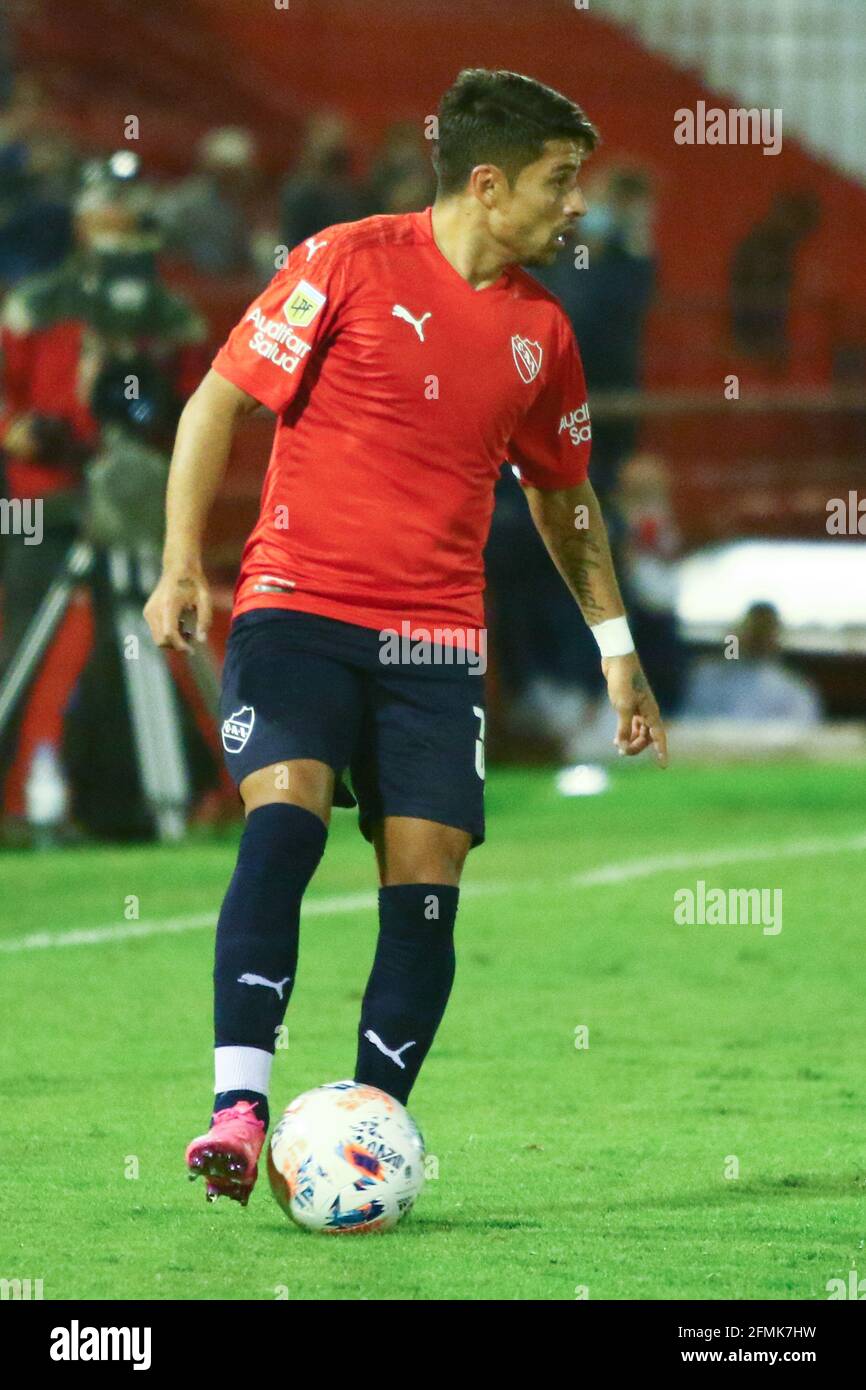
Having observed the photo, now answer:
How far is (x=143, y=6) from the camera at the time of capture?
21422 millimetres

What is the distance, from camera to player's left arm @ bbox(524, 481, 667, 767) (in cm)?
523

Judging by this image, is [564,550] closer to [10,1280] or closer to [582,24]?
[10,1280]

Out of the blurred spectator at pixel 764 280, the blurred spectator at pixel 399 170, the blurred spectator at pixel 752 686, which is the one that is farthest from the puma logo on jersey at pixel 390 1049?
the blurred spectator at pixel 764 280

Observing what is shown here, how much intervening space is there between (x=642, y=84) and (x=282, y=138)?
120 inches

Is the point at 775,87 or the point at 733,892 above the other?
the point at 775,87

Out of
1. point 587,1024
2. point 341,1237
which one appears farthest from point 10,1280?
point 587,1024

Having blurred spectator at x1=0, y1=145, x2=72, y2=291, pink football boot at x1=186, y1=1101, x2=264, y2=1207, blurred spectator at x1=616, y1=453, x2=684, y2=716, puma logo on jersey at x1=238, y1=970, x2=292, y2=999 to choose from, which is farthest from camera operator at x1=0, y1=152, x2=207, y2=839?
pink football boot at x1=186, y1=1101, x2=264, y2=1207

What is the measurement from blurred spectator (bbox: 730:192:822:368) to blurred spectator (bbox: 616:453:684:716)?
10.5ft

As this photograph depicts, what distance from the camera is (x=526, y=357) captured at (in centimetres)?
502

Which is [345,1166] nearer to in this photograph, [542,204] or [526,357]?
[526,357]

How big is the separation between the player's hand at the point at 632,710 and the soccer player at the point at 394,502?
367mm

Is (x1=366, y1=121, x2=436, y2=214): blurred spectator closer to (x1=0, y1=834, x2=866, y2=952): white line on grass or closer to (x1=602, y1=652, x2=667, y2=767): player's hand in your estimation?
(x1=0, y1=834, x2=866, y2=952): white line on grass

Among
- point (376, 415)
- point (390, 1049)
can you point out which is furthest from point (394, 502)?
point (390, 1049)

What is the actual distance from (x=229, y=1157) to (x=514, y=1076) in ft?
6.19
